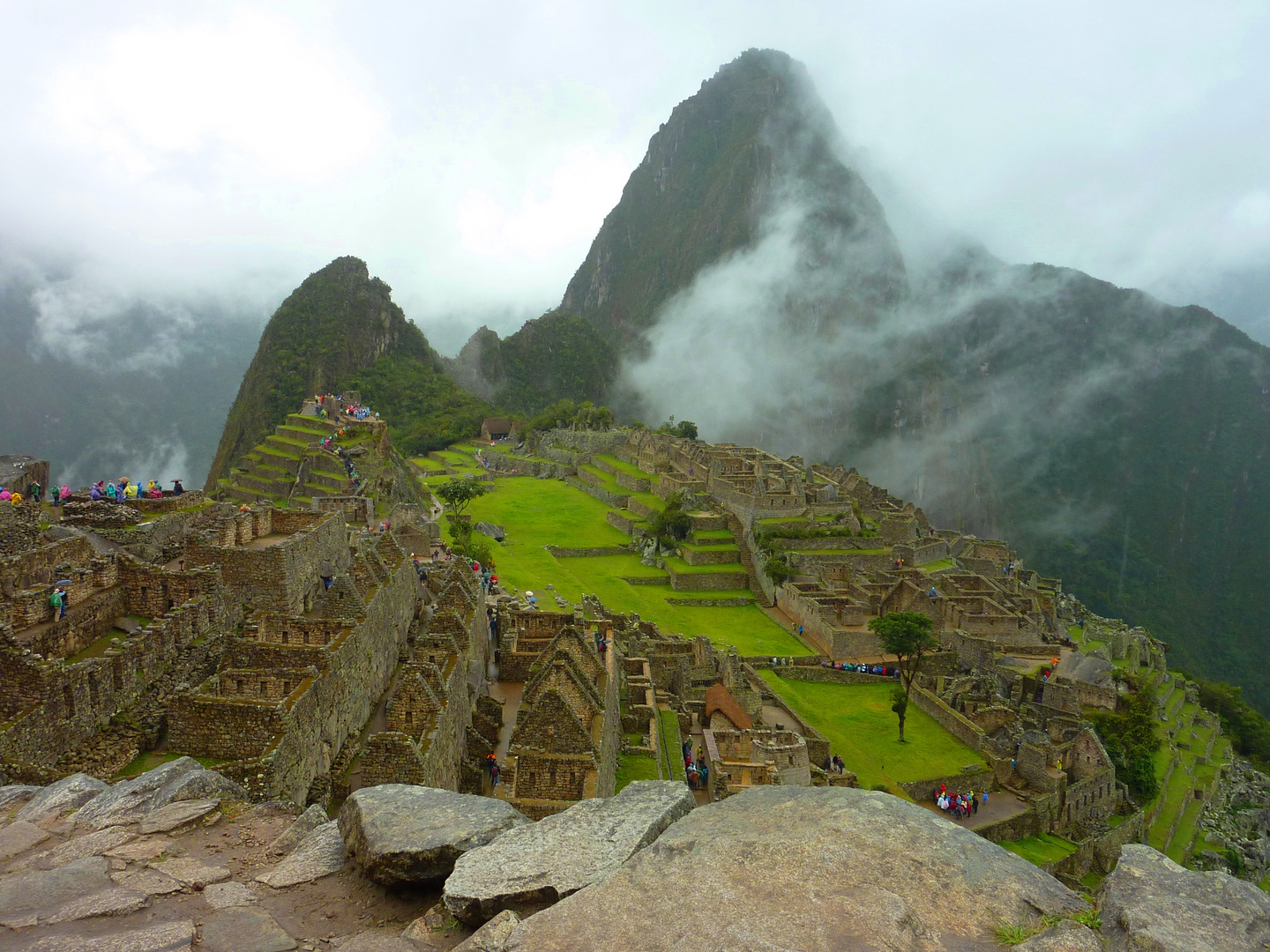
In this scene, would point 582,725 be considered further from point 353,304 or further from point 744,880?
point 353,304

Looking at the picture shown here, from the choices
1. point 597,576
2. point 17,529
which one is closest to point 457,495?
point 597,576

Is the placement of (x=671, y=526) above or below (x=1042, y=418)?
below

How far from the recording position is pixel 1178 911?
2881 millimetres

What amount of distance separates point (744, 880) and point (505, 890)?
1031 mm

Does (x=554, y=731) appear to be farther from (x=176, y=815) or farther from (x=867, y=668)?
(x=867, y=668)

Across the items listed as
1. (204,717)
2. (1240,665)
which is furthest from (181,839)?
(1240,665)

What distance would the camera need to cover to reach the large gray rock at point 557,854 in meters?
3.28

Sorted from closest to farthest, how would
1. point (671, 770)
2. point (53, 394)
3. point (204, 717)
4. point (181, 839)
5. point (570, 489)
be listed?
point (181, 839), point (204, 717), point (671, 770), point (53, 394), point (570, 489)

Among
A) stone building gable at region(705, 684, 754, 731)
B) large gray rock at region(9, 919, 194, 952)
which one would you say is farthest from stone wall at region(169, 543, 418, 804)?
stone building gable at region(705, 684, 754, 731)

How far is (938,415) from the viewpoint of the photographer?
590 feet

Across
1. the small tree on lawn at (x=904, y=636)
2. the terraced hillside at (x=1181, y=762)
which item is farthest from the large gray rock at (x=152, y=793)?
the terraced hillside at (x=1181, y=762)

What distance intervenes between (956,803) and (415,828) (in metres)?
22.9

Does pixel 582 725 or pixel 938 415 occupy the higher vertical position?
pixel 938 415

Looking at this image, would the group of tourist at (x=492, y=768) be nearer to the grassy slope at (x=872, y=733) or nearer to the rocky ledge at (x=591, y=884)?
the rocky ledge at (x=591, y=884)
